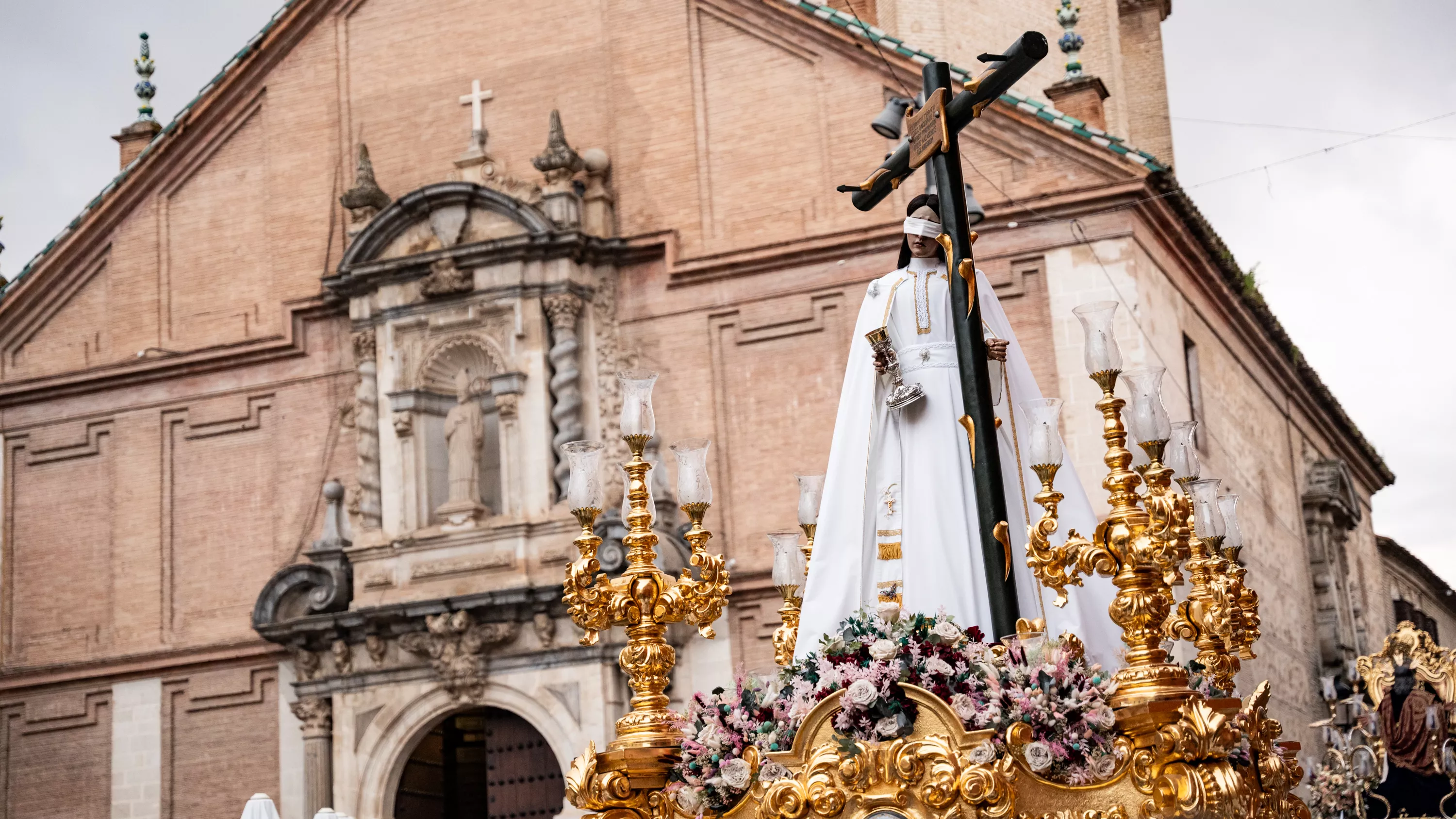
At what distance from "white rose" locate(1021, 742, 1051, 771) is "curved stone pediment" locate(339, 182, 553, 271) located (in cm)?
1271

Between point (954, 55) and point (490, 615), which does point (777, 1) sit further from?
point (490, 615)

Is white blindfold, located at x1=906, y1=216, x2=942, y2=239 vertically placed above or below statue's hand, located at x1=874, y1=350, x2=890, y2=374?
above

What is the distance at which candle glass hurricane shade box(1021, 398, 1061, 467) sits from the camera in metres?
6.37

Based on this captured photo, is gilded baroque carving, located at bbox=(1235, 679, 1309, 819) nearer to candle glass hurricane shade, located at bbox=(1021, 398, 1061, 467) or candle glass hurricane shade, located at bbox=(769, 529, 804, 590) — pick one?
candle glass hurricane shade, located at bbox=(1021, 398, 1061, 467)

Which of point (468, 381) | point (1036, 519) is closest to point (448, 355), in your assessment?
point (468, 381)

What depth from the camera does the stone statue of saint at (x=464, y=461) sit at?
1767 cm

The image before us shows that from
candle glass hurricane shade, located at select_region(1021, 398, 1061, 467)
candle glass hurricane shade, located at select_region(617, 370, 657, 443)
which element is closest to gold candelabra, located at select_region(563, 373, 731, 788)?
candle glass hurricane shade, located at select_region(617, 370, 657, 443)

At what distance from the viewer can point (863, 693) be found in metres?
5.94

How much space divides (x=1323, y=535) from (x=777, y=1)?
31.3ft

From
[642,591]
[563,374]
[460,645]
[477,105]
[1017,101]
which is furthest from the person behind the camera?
[477,105]

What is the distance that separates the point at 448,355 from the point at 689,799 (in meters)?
12.3

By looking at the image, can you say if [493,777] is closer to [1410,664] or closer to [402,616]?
[402,616]

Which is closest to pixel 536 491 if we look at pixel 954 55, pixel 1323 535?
pixel 954 55

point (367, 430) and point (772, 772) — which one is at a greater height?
point (367, 430)
